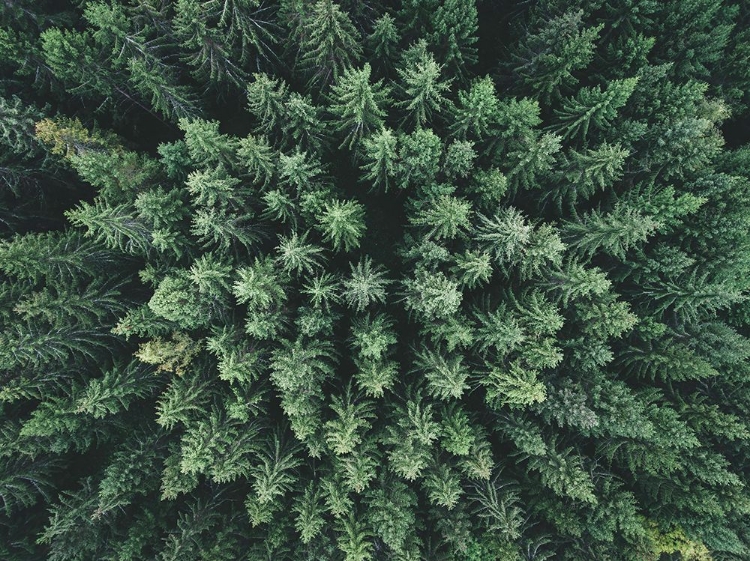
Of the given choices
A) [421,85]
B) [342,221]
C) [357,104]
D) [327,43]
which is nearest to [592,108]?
[421,85]

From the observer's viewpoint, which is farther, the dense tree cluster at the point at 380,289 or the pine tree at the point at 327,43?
the dense tree cluster at the point at 380,289

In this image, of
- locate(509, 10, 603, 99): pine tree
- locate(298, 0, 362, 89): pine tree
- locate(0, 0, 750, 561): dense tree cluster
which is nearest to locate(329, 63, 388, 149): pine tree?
locate(0, 0, 750, 561): dense tree cluster

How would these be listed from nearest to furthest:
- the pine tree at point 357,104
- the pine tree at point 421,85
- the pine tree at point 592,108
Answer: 1. the pine tree at point 357,104
2. the pine tree at point 421,85
3. the pine tree at point 592,108

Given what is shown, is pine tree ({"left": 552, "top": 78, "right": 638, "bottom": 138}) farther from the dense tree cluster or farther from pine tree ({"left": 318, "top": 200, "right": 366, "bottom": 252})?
pine tree ({"left": 318, "top": 200, "right": 366, "bottom": 252})

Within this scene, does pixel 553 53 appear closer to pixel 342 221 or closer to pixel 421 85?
pixel 421 85

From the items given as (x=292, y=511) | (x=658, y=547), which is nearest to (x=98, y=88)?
(x=292, y=511)

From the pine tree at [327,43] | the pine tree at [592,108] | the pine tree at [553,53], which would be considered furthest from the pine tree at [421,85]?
the pine tree at [592,108]

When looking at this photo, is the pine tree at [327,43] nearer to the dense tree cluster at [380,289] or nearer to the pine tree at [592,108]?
the dense tree cluster at [380,289]

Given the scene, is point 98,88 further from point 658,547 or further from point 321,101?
point 658,547
